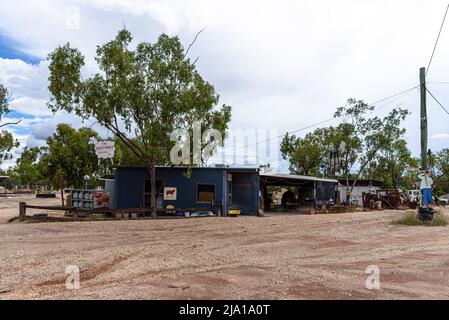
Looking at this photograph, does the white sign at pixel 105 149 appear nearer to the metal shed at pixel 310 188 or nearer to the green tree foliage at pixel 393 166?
the metal shed at pixel 310 188

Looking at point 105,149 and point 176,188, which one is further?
point 105,149

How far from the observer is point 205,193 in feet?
73.7

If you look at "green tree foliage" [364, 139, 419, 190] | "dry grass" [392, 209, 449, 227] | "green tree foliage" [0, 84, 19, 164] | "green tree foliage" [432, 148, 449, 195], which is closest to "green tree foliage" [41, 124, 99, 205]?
"green tree foliage" [0, 84, 19, 164]

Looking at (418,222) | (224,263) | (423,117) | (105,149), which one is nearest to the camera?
(224,263)

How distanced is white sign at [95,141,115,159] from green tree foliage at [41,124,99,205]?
575 centimetres

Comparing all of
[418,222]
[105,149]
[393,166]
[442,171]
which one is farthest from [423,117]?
[442,171]

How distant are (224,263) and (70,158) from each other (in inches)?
929

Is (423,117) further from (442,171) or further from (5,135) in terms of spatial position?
(442,171)

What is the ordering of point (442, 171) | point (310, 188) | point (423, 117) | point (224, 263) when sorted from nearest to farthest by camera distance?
1. point (224, 263)
2. point (423, 117)
3. point (310, 188)
4. point (442, 171)

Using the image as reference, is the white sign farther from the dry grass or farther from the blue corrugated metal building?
the dry grass

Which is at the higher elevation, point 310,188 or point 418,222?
point 310,188

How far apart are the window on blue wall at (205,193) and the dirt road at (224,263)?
7580mm

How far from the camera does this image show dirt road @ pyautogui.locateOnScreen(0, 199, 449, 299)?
6156 millimetres

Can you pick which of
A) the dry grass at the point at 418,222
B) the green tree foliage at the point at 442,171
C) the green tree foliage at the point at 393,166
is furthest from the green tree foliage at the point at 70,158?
the green tree foliage at the point at 442,171
